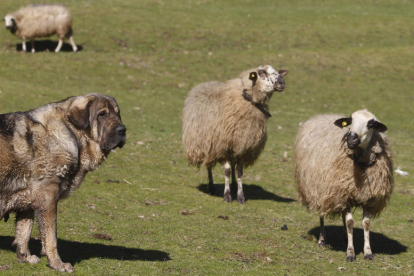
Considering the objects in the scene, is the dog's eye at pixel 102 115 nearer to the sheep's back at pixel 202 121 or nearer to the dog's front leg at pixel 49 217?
the dog's front leg at pixel 49 217

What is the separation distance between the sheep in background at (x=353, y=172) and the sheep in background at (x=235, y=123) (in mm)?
3351

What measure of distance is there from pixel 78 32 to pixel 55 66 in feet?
19.1

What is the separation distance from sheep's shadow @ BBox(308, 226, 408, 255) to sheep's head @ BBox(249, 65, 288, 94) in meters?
3.79

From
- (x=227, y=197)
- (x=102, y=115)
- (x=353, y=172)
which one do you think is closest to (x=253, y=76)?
(x=227, y=197)

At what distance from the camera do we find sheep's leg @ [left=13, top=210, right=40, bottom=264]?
8.08 meters

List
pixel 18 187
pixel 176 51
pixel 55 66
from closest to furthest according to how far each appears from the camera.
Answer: pixel 18 187 < pixel 55 66 < pixel 176 51

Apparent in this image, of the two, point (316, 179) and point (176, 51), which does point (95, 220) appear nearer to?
point (316, 179)

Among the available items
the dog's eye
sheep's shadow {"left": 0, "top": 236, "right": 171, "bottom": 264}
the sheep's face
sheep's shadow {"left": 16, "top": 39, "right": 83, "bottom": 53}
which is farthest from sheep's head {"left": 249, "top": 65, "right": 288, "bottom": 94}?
the sheep's face

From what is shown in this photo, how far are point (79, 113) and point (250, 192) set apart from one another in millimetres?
8887

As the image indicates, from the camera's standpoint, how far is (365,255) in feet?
35.4

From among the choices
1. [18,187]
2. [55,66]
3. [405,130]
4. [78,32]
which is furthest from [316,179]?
[78,32]

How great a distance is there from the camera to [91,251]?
9.34m

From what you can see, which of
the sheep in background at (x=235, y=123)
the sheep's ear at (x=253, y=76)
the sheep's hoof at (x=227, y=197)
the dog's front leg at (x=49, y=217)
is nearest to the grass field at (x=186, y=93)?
the sheep's hoof at (x=227, y=197)

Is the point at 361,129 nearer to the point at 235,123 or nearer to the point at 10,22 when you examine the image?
the point at 235,123
